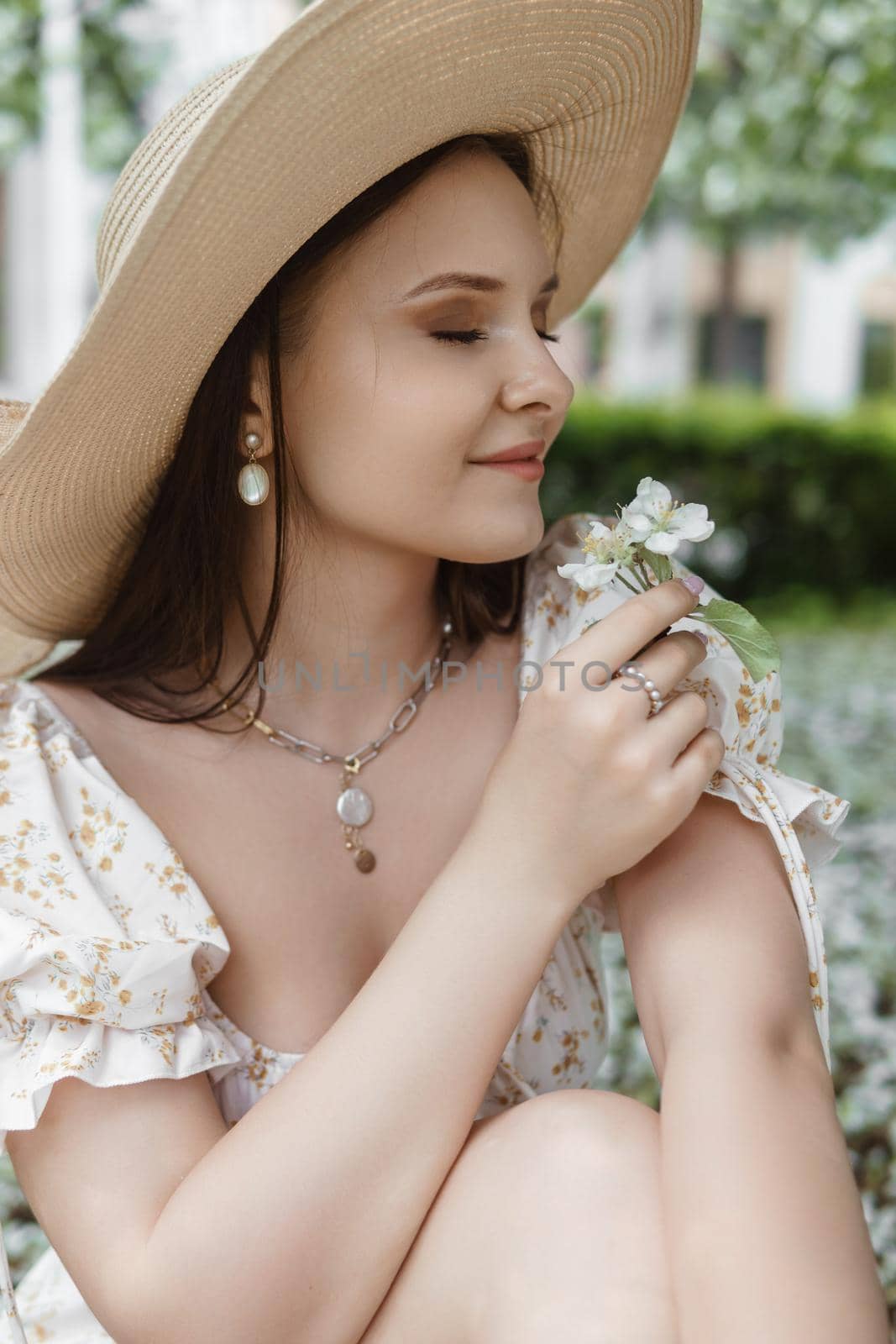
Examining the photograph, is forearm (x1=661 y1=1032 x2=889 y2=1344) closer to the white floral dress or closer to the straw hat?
Answer: the white floral dress

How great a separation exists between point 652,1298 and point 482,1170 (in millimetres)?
222

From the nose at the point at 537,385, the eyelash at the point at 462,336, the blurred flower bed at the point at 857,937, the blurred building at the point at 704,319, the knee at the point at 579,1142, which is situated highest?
the blurred building at the point at 704,319

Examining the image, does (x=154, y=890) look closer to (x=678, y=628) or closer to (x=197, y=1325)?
(x=197, y=1325)

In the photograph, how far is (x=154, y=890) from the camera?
1.58 m

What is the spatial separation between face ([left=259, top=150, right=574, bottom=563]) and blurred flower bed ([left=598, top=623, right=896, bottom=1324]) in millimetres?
1258

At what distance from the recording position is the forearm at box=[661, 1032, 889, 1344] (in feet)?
3.88

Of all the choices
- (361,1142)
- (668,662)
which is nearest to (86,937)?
(361,1142)

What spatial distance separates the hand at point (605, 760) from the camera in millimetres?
1383

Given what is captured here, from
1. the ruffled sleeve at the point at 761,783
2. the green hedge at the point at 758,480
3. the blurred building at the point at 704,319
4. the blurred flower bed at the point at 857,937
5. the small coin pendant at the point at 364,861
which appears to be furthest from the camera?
the blurred building at the point at 704,319

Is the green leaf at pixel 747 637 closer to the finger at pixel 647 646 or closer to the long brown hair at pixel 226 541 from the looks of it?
the finger at pixel 647 646

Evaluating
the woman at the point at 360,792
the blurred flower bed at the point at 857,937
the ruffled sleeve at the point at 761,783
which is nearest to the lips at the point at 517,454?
the woman at the point at 360,792

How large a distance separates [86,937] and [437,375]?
756 mm

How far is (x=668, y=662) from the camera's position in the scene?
1.42 meters

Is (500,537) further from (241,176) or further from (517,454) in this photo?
(241,176)
